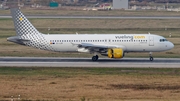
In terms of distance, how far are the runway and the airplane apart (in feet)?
4.37

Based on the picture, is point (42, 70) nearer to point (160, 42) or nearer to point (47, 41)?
point (47, 41)

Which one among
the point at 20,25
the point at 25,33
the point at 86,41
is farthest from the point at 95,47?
the point at 20,25

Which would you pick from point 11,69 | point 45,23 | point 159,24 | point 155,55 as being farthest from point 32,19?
point 11,69

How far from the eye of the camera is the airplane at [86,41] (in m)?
61.5

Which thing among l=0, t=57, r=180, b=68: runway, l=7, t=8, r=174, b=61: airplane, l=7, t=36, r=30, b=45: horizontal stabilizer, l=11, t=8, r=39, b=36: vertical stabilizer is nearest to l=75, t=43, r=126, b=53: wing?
l=7, t=8, r=174, b=61: airplane

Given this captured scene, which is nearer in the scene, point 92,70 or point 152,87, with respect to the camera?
point 152,87

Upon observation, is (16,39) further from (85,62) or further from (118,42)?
(118,42)

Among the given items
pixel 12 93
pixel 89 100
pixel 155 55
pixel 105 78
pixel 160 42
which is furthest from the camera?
pixel 155 55

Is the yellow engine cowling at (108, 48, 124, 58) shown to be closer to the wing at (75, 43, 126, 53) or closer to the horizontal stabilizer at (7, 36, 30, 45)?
the wing at (75, 43, 126, 53)

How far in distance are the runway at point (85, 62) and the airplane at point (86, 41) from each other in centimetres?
133

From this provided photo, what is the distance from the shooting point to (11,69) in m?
53.5

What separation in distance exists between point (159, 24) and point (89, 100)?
72.8 meters

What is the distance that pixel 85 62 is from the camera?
60.3 metres

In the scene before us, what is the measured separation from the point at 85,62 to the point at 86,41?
2.97m
